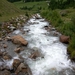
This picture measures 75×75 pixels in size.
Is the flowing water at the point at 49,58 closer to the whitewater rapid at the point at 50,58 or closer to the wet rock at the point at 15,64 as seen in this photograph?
the whitewater rapid at the point at 50,58

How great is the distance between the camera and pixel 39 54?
19.6 meters

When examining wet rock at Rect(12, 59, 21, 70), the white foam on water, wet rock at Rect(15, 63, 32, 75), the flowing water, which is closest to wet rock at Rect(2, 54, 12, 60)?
the flowing water

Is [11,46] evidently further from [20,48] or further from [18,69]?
[18,69]

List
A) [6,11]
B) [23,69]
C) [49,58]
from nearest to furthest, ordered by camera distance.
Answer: [23,69] → [49,58] → [6,11]

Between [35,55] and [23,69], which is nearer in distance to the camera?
[23,69]

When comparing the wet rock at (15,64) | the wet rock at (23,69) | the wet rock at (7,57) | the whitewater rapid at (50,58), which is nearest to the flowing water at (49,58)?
the whitewater rapid at (50,58)

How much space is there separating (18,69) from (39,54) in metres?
4.61

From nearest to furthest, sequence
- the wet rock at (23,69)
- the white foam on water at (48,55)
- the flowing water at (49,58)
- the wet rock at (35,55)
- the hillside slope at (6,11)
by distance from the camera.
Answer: the wet rock at (23,69) < the flowing water at (49,58) < the white foam on water at (48,55) < the wet rock at (35,55) < the hillside slope at (6,11)

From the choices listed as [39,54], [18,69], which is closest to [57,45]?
[39,54]

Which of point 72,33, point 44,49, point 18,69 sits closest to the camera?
point 18,69

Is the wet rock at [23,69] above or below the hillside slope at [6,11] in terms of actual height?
above

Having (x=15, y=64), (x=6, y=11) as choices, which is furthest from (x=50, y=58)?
(x=6, y=11)

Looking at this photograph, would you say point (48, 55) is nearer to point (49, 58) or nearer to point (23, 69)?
point (49, 58)

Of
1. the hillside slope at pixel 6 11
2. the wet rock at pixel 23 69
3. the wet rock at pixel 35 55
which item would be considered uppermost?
the wet rock at pixel 23 69
